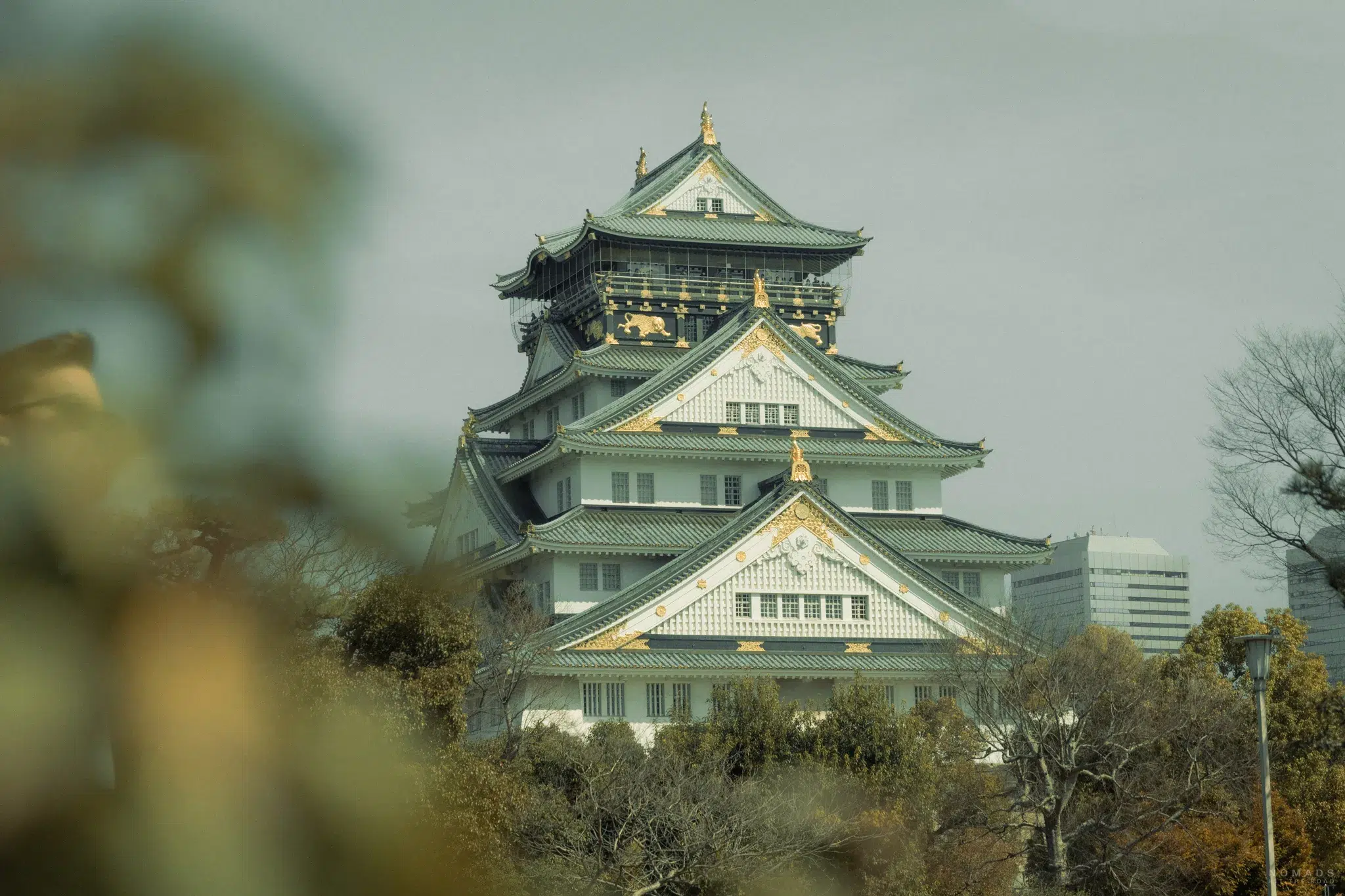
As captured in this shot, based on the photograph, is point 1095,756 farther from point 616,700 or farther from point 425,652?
point 425,652

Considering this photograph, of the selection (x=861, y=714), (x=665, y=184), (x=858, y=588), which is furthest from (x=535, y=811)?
(x=665, y=184)

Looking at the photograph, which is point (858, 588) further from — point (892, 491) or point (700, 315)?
point (700, 315)

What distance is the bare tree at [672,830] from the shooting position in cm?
2908

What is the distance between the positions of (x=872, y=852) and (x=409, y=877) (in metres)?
30.9

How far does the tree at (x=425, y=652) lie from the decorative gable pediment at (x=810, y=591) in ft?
70.8

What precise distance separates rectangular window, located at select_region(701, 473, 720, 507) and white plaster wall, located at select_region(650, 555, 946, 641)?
641 cm

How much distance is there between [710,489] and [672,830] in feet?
86.0

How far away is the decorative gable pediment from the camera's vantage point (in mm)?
49188

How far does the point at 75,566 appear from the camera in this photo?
2.86m

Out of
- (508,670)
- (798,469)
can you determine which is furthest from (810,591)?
(508,670)

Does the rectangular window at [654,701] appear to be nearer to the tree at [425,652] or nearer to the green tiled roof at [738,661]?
the green tiled roof at [738,661]

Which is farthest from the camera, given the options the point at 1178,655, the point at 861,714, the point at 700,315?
the point at 700,315

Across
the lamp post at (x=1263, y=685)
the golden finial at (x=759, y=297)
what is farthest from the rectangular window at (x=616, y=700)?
the lamp post at (x=1263, y=685)

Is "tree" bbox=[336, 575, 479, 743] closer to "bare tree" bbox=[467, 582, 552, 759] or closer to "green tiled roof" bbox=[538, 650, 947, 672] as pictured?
"bare tree" bbox=[467, 582, 552, 759]
